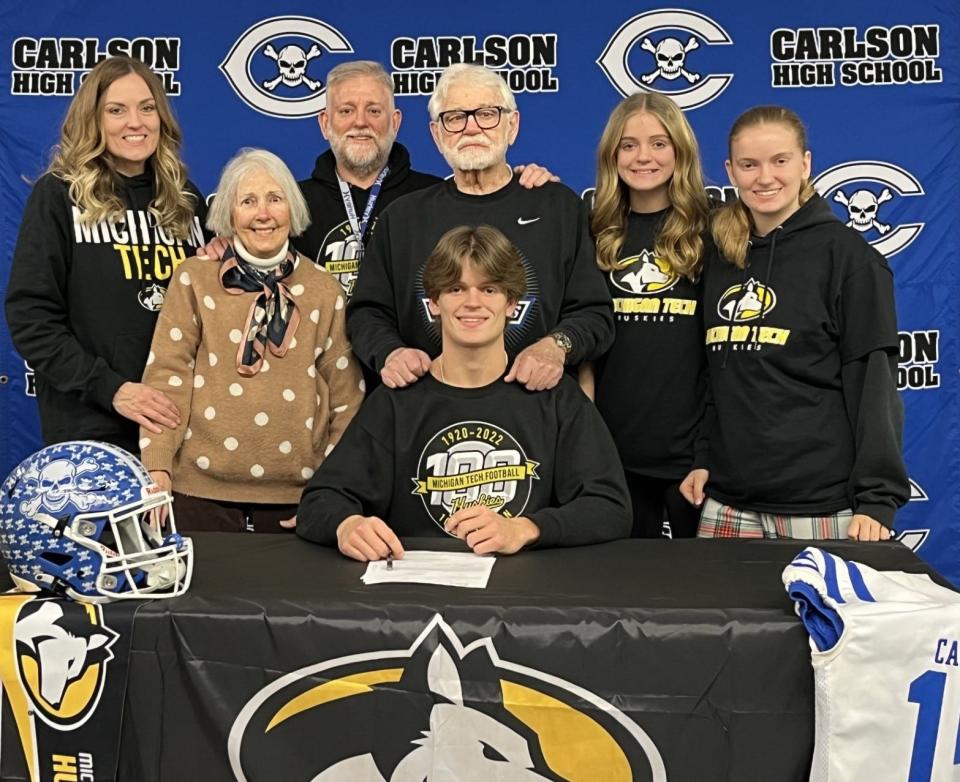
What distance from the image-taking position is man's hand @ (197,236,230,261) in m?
2.81

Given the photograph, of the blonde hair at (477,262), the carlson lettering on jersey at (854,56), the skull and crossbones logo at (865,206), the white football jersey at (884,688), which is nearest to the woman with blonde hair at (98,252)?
the blonde hair at (477,262)

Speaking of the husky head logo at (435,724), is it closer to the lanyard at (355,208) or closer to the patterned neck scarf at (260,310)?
the patterned neck scarf at (260,310)

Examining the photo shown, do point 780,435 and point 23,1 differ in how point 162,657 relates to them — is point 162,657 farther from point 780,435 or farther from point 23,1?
point 23,1

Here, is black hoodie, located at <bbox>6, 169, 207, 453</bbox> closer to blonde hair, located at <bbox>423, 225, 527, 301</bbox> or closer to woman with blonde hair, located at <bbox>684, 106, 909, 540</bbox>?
blonde hair, located at <bbox>423, 225, 527, 301</bbox>

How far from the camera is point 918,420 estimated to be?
165 inches

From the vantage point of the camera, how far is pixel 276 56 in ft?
13.8

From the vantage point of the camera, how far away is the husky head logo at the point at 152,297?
2902 millimetres

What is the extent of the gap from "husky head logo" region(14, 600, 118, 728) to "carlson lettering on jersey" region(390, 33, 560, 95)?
2.81 m

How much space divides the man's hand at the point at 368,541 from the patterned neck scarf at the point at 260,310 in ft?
2.28

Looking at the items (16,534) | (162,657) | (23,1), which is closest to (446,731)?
(162,657)

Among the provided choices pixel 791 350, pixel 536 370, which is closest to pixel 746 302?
pixel 791 350

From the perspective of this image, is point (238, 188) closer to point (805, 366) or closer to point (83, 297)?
point (83, 297)

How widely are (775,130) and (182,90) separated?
237 cm

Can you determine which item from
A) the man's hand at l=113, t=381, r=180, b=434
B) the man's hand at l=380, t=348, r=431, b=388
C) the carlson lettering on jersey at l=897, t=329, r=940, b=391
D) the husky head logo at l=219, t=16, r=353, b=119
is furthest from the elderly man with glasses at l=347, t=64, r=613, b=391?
the carlson lettering on jersey at l=897, t=329, r=940, b=391
